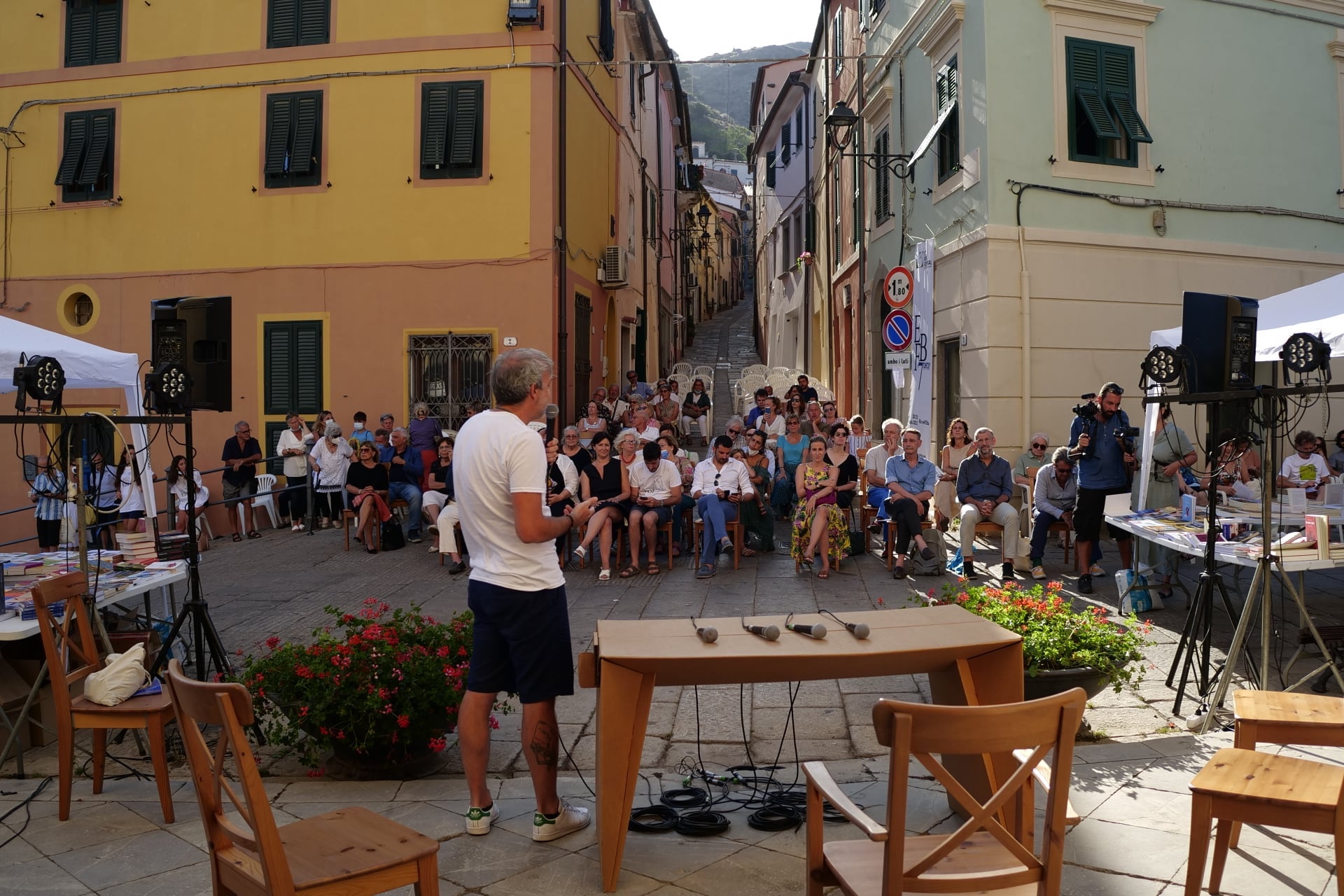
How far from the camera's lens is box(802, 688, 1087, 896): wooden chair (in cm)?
257

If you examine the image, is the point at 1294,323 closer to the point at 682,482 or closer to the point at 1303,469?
the point at 1303,469

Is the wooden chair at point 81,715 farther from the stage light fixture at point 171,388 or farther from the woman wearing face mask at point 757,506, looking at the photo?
the woman wearing face mask at point 757,506

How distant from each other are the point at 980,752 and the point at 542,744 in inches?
75.5

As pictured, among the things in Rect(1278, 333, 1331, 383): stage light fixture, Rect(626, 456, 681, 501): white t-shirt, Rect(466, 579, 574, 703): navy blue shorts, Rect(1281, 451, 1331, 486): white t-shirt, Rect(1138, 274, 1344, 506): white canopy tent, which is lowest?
Rect(466, 579, 574, 703): navy blue shorts

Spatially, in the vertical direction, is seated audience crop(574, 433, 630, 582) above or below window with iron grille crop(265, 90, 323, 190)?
below


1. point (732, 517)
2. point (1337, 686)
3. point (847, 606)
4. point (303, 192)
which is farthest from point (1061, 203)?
point (303, 192)

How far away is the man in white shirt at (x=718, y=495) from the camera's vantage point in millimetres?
10234

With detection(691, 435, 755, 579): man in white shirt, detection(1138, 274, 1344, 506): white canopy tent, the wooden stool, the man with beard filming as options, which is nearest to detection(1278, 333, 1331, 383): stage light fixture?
detection(1138, 274, 1344, 506): white canopy tent

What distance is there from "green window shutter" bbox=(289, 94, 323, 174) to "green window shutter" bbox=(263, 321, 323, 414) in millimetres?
2221

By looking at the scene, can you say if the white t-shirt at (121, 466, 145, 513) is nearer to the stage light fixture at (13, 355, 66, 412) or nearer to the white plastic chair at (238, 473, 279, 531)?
the white plastic chair at (238, 473, 279, 531)

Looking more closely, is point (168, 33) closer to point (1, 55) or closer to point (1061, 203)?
point (1, 55)

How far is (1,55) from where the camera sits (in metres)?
17.1

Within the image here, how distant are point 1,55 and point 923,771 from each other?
730 inches

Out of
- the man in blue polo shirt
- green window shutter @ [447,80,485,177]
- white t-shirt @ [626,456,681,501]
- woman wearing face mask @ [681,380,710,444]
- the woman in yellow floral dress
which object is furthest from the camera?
woman wearing face mask @ [681,380,710,444]
